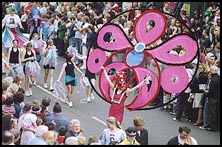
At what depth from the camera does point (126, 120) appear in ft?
47.0

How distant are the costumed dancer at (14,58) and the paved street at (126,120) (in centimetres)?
85

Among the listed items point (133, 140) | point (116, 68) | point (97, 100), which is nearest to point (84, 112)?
point (97, 100)

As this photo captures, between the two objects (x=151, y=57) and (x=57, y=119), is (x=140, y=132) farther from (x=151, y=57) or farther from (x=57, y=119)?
(x=151, y=57)

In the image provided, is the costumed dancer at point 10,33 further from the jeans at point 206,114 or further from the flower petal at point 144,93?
the jeans at point 206,114

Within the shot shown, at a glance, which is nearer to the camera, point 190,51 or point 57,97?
point 190,51

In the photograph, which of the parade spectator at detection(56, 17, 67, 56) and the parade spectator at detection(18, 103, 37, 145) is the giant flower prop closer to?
the parade spectator at detection(18, 103, 37, 145)

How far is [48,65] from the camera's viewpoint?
54.3 feet

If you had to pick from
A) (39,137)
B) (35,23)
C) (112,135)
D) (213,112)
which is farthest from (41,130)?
(35,23)

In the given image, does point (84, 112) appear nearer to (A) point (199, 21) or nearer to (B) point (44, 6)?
(A) point (199, 21)

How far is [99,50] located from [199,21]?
7.69 meters

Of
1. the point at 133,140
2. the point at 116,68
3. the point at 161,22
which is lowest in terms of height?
the point at 133,140

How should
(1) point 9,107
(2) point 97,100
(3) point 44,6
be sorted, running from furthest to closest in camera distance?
(3) point 44,6, (2) point 97,100, (1) point 9,107

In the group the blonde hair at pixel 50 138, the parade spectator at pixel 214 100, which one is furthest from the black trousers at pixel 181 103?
the blonde hair at pixel 50 138

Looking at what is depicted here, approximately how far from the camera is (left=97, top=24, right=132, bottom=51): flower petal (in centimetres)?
1331
